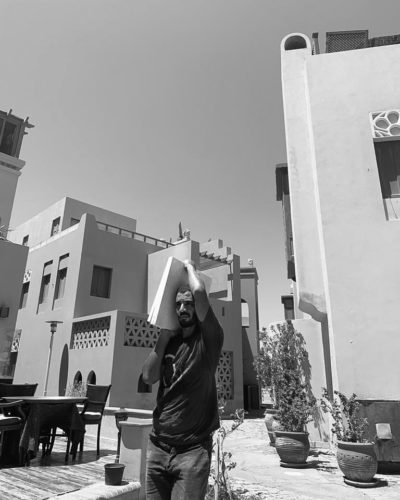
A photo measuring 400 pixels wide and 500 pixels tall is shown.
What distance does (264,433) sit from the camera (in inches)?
411

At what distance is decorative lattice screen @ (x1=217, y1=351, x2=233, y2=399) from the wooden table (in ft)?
35.7

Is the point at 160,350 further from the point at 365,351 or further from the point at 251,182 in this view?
the point at 251,182

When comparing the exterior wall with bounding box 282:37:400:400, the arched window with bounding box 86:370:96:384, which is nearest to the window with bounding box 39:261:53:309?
the arched window with bounding box 86:370:96:384

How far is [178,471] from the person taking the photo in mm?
1492

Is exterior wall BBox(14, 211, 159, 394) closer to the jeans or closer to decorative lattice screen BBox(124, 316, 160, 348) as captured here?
decorative lattice screen BBox(124, 316, 160, 348)

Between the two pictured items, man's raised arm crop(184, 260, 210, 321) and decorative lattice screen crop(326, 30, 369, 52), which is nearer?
man's raised arm crop(184, 260, 210, 321)

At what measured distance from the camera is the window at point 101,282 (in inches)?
597

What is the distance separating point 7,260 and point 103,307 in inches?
172

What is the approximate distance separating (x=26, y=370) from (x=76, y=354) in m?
4.31

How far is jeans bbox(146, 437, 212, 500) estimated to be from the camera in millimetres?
1454

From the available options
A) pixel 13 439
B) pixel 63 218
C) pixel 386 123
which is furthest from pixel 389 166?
pixel 63 218

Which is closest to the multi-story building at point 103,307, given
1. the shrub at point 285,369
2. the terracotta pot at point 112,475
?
the shrub at point 285,369

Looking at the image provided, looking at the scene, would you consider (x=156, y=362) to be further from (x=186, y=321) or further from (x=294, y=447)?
(x=294, y=447)

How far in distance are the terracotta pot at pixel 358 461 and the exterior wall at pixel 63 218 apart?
56.2ft
